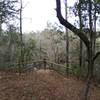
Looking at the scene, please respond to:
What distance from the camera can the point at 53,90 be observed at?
1333cm

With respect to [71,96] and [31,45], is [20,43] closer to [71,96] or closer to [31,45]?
[31,45]

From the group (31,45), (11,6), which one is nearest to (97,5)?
(11,6)

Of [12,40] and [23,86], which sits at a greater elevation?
[12,40]

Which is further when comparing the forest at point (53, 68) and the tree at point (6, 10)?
the tree at point (6, 10)

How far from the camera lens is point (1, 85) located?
12.9 metres

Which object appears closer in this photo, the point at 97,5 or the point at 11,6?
the point at 97,5

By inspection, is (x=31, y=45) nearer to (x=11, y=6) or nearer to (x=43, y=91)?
(x=11, y=6)

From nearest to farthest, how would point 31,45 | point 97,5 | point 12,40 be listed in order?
point 97,5
point 12,40
point 31,45

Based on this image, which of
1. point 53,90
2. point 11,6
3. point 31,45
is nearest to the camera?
point 53,90

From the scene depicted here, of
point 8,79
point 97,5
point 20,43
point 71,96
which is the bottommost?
point 71,96

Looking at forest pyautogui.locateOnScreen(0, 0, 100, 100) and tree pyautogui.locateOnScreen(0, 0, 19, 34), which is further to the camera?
tree pyautogui.locateOnScreen(0, 0, 19, 34)

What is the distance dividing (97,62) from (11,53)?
10.6m

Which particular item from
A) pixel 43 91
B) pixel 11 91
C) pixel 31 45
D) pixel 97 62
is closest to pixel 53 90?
pixel 43 91

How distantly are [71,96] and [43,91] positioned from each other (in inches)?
76.5
